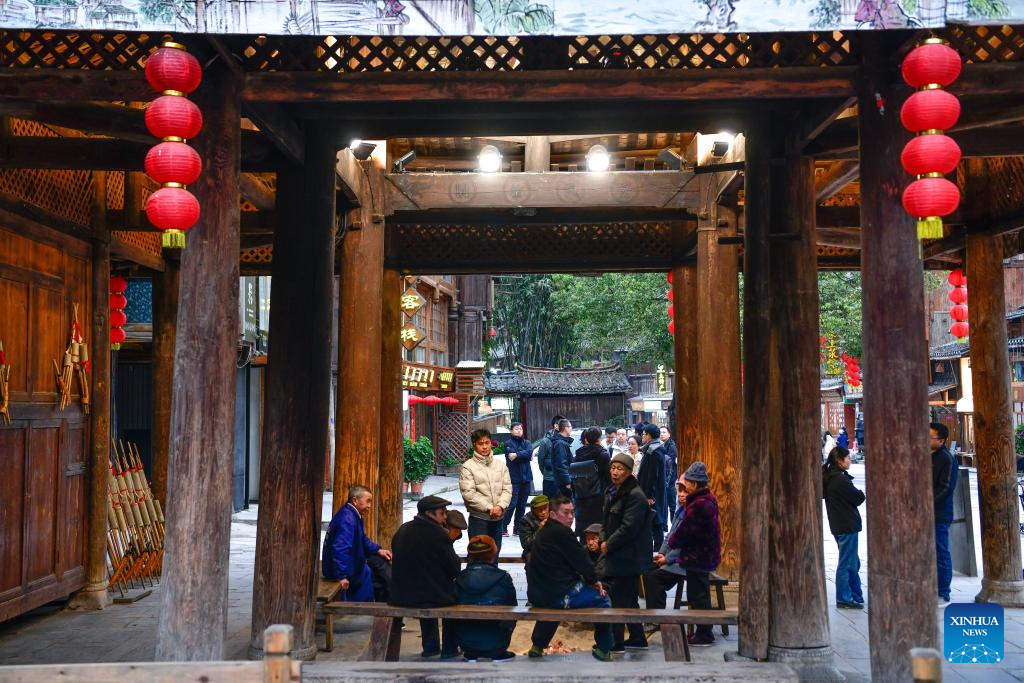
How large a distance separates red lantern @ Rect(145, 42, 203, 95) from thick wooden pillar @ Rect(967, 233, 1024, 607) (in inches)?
311

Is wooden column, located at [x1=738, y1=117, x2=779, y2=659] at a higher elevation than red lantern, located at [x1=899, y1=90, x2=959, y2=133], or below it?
below

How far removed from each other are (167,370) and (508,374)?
90.5 ft

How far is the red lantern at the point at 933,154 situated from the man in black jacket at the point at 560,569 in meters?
3.31

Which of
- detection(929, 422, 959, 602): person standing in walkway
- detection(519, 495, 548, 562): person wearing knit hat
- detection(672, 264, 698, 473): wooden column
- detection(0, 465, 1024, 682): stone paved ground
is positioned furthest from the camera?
detection(672, 264, 698, 473): wooden column

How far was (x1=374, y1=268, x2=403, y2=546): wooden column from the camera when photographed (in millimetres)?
12375

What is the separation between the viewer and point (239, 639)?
320 inches

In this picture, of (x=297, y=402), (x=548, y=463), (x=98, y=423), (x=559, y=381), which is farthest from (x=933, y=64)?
(x=559, y=381)

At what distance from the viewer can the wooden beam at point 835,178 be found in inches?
335

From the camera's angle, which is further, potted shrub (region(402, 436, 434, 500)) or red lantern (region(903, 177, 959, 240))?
potted shrub (region(402, 436, 434, 500))

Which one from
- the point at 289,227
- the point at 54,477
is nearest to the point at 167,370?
the point at 54,477

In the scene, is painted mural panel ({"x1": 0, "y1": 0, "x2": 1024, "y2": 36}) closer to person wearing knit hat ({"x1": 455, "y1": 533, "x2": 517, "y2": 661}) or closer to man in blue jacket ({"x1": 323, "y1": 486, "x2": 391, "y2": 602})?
person wearing knit hat ({"x1": 455, "y1": 533, "x2": 517, "y2": 661})

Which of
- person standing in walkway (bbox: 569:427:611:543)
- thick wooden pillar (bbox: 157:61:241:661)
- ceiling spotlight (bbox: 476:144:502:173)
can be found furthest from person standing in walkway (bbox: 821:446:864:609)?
thick wooden pillar (bbox: 157:61:241:661)

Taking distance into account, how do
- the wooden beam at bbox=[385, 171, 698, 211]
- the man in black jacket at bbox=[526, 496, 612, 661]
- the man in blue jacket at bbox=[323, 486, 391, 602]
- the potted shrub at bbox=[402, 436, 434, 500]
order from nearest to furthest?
the man in black jacket at bbox=[526, 496, 612, 661] → the man in blue jacket at bbox=[323, 486, 391, 602] → the wooden beam at bbox=[385, 171, 698, 211] → the potted shrub at bbox=[402, 436, 434, 500]

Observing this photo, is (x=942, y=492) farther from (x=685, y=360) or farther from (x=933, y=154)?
(x=933, y=154)
